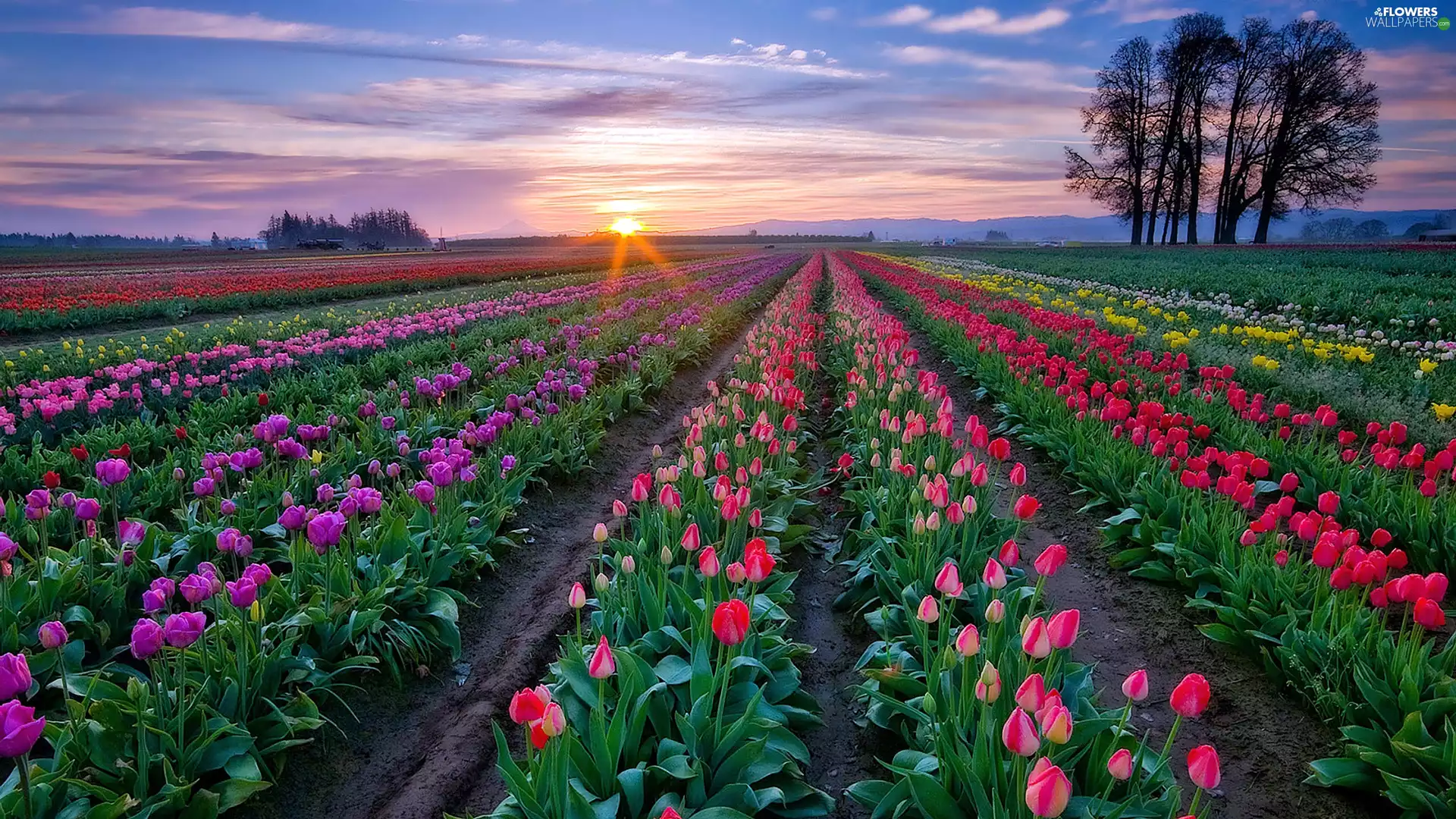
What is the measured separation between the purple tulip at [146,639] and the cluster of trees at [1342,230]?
17523 centimetres

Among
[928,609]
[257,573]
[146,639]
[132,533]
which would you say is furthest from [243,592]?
[928,609]

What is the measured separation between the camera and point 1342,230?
171 metres

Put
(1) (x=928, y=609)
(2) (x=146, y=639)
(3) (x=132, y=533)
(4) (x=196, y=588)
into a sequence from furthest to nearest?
1. (3) (x=132, y=533)
2. (4) (x=196, y=588)
3. (1) (x=928, y=609)
4. (2) (x=146, y=639)

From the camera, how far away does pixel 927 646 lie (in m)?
3.20

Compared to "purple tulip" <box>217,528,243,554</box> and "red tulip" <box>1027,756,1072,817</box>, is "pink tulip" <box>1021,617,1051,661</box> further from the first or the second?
"purple tulip" <box>217,528,243,554</box>

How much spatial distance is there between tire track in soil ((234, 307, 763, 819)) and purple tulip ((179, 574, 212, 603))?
2.56 ft

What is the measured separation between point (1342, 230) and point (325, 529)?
217m

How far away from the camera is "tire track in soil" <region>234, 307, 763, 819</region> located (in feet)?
10.5

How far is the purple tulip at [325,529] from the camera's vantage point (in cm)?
353

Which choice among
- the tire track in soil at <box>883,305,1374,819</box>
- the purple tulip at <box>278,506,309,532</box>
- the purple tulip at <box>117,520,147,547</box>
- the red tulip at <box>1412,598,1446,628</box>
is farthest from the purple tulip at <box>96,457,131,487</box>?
the red tulip at <box>1412,598,1446,628</box>

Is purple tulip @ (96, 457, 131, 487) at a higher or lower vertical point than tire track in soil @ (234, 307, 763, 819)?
higher

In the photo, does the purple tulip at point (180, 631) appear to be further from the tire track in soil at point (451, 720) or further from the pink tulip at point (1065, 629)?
the pink tulip at point (1065, 629)

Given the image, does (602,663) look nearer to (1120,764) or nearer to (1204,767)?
(1120,764)

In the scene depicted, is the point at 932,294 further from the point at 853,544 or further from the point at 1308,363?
the point at 853,544
